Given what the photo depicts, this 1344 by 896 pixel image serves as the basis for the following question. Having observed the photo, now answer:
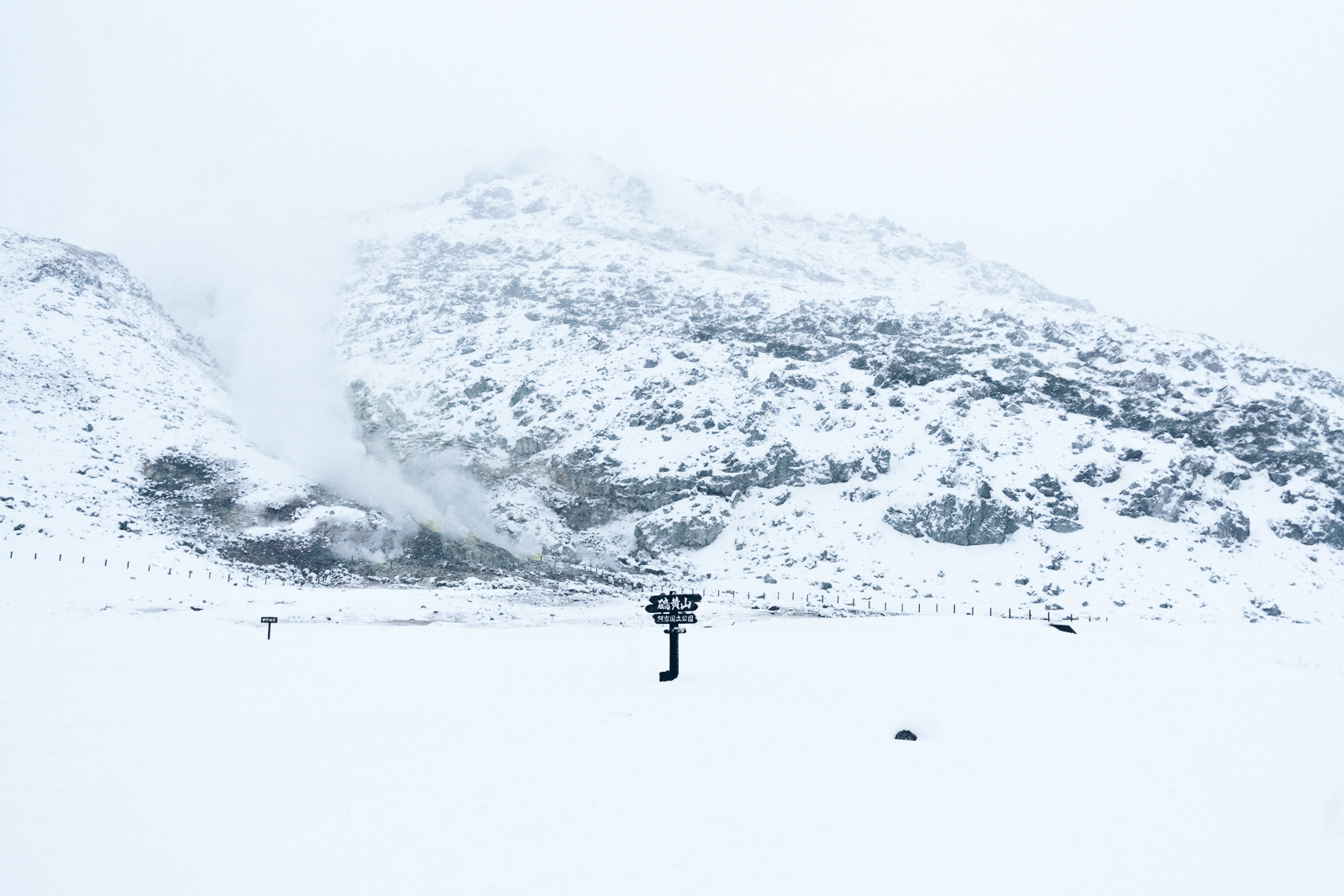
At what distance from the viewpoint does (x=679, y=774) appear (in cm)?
1288

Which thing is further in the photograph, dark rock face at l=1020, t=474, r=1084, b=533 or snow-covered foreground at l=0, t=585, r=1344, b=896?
dark rock face at l=1020, t=474, r=1084, b=533

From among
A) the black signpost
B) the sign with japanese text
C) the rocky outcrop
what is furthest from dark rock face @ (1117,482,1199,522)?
the black signpost

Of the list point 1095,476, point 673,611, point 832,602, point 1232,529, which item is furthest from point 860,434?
point 673,611

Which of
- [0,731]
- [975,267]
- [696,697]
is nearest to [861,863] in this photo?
[696,697]

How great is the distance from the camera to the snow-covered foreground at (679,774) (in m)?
8.90

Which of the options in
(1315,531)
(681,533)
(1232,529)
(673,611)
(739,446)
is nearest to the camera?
(673,611)

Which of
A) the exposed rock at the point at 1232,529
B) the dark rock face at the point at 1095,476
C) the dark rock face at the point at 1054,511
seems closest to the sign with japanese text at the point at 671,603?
the dark rock face at the point at 1054,511

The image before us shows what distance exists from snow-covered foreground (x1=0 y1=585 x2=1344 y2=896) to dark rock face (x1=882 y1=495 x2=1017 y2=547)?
2471cm

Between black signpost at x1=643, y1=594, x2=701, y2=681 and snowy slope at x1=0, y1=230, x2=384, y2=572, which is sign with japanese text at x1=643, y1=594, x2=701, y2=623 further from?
snowy slope at x1=0, y1=230, x2=384, y2=572

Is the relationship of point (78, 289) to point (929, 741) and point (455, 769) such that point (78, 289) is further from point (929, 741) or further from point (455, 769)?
point (929, 741)

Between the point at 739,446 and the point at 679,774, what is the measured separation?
4591 cm

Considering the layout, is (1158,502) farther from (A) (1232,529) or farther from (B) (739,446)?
(B) (739,446)

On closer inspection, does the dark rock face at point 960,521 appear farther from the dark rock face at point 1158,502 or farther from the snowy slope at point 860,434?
the dark rock face at point 1158,502

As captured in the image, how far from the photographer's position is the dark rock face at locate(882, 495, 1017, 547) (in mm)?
47969
